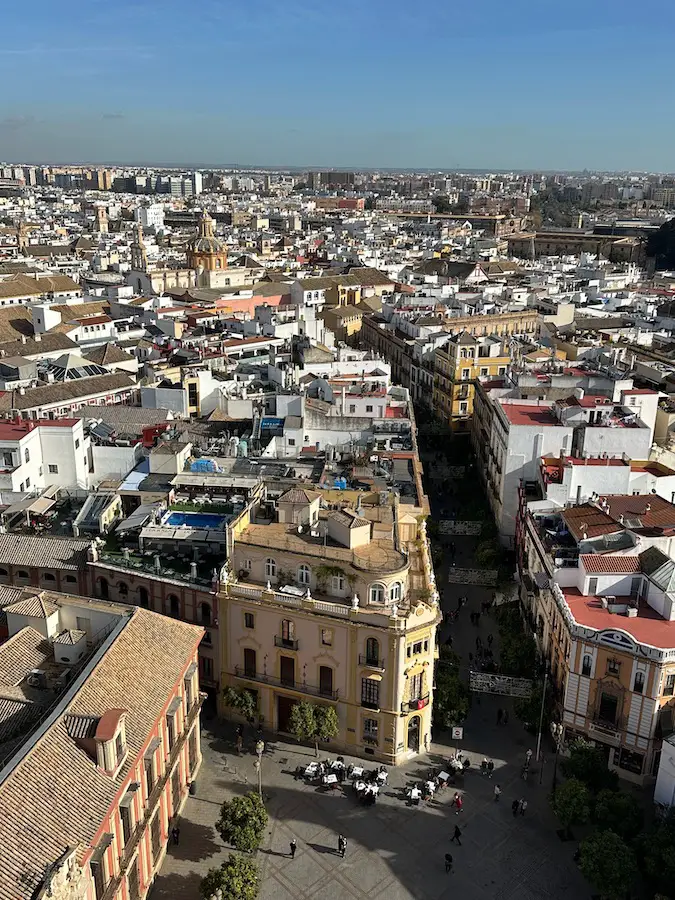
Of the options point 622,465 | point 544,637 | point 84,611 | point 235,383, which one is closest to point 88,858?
point 84,611

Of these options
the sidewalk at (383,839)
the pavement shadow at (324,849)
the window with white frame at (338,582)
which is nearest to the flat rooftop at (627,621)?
the sidewalk at (383,839)

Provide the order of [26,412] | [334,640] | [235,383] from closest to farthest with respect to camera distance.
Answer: [334,640], [26,412], [235,383]

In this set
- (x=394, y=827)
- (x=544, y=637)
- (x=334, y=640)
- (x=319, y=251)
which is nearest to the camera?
(x=394, y=827)

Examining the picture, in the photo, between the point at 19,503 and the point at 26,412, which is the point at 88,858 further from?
the point at 26,412

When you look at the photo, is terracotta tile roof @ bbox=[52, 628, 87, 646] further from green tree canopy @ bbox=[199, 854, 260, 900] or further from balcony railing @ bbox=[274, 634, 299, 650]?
green tree canopy @ bbox=[199, 854, 260, 900]

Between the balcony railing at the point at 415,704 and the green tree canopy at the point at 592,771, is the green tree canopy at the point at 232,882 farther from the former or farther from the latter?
the green tree canopy at the point at 592,771

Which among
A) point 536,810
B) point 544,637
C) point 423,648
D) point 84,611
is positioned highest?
point 84,611
